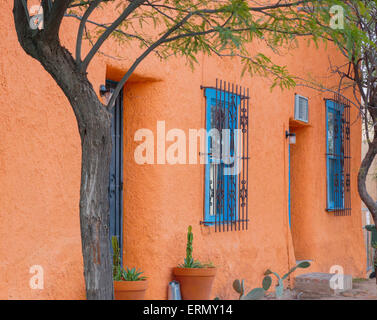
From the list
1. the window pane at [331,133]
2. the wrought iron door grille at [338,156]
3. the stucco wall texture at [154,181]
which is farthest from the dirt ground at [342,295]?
the window pane at [331,133]

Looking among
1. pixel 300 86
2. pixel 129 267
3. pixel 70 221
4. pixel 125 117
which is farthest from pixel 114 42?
pixel 300 86

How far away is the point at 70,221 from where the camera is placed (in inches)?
202

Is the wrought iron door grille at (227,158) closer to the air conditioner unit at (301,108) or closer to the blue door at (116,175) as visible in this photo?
the blue door at (116,175)

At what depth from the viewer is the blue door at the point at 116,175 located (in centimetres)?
609

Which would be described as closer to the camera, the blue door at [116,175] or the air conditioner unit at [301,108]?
the blue door at [116,175]

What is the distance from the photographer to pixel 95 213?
3.36 meters

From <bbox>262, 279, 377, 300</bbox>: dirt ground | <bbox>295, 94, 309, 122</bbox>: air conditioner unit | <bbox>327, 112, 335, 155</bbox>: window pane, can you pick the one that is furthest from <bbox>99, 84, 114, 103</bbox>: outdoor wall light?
<bbox>327, 112, 335, 155</bbox>: window pane

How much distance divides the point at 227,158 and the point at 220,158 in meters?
0.20

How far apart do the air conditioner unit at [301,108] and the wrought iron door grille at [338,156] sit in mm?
982

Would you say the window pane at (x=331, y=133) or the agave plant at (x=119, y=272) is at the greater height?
the window pane at (x=331, y=133)

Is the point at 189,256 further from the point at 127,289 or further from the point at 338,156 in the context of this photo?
the point at 338,156

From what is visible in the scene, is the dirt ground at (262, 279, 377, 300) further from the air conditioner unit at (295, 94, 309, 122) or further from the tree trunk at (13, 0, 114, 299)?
the tree trunk at (13, 0, 114, 299)
